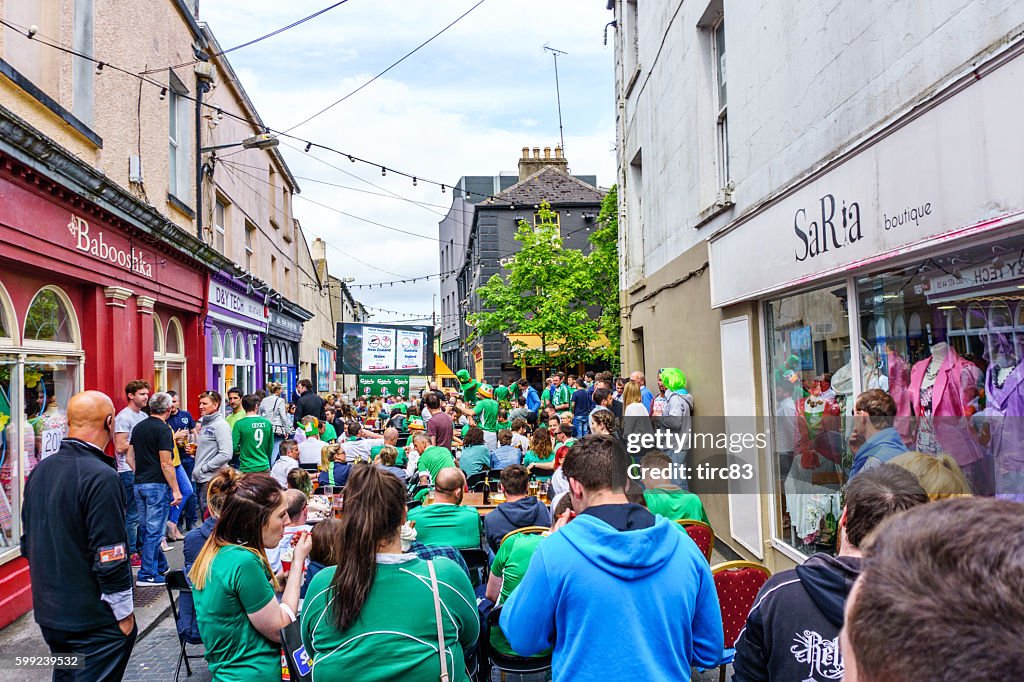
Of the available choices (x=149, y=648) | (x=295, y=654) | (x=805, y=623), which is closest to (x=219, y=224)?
(x=149, y=648)

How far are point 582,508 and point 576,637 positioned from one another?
1.42ft

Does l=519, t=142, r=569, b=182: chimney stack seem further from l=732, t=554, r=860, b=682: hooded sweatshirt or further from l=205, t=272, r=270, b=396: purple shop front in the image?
l=732, t=554, r=860, b=682: hooded sweatshirt

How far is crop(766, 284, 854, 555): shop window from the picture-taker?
5766 millimetres

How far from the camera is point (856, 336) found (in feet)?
17.7

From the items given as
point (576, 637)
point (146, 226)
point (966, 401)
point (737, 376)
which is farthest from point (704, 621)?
point (146, 226)

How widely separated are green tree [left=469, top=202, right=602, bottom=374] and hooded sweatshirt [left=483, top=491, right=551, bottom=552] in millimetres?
17791

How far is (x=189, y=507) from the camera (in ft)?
29.2

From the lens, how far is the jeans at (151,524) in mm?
7039

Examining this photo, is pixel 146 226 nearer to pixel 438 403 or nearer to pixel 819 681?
pixel 438 403

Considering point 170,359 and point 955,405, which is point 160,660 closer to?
point 955,405

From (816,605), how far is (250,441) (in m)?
7.82

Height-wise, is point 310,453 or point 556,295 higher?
point 556,295

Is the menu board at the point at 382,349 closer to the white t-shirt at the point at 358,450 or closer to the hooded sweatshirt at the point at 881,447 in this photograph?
the white t-shirt at the point at 358,450

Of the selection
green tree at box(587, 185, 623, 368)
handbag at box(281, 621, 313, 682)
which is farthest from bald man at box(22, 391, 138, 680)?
green tree at box(587, 185, 623, 368)
